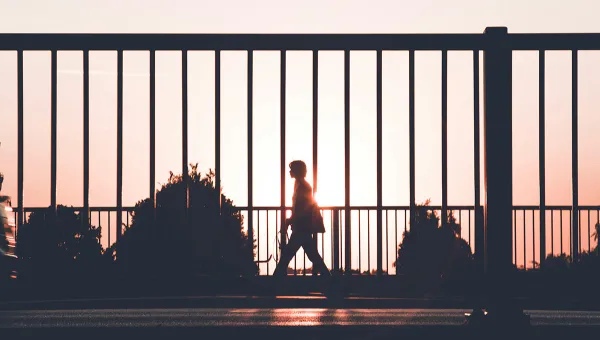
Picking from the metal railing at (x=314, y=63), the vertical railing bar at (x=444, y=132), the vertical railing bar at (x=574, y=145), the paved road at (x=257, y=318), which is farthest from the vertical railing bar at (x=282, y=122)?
the vertical railing bar at (x=574, y=145)

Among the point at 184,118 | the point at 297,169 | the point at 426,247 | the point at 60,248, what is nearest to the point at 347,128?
the point at 184,118

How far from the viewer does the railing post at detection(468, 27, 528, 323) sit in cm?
610

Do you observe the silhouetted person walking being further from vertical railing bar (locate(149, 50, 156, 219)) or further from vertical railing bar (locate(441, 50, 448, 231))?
vertical railing bar (locate(149, 50, 156, 219))

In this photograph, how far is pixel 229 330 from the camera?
5559mm

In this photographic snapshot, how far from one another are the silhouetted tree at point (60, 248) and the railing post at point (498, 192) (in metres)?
3.20

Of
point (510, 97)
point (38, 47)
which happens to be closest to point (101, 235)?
point (38, 47)

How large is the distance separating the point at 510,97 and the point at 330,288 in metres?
3.12

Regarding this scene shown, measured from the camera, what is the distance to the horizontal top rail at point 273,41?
735 centimetres

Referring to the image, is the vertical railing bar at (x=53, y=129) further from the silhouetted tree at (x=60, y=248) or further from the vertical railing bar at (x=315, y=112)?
the vertical railing bar at (x=315, y=112)

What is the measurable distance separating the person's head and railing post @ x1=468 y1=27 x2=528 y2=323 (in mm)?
5228

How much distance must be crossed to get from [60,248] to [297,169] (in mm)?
2903

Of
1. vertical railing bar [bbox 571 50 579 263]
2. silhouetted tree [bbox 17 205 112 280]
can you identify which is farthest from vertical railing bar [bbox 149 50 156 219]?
vertical railing bar [bbox 571 50 579 263]

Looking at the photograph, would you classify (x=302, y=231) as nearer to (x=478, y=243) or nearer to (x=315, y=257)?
(x=315, y=257)

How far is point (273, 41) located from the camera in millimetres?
A: 7348
